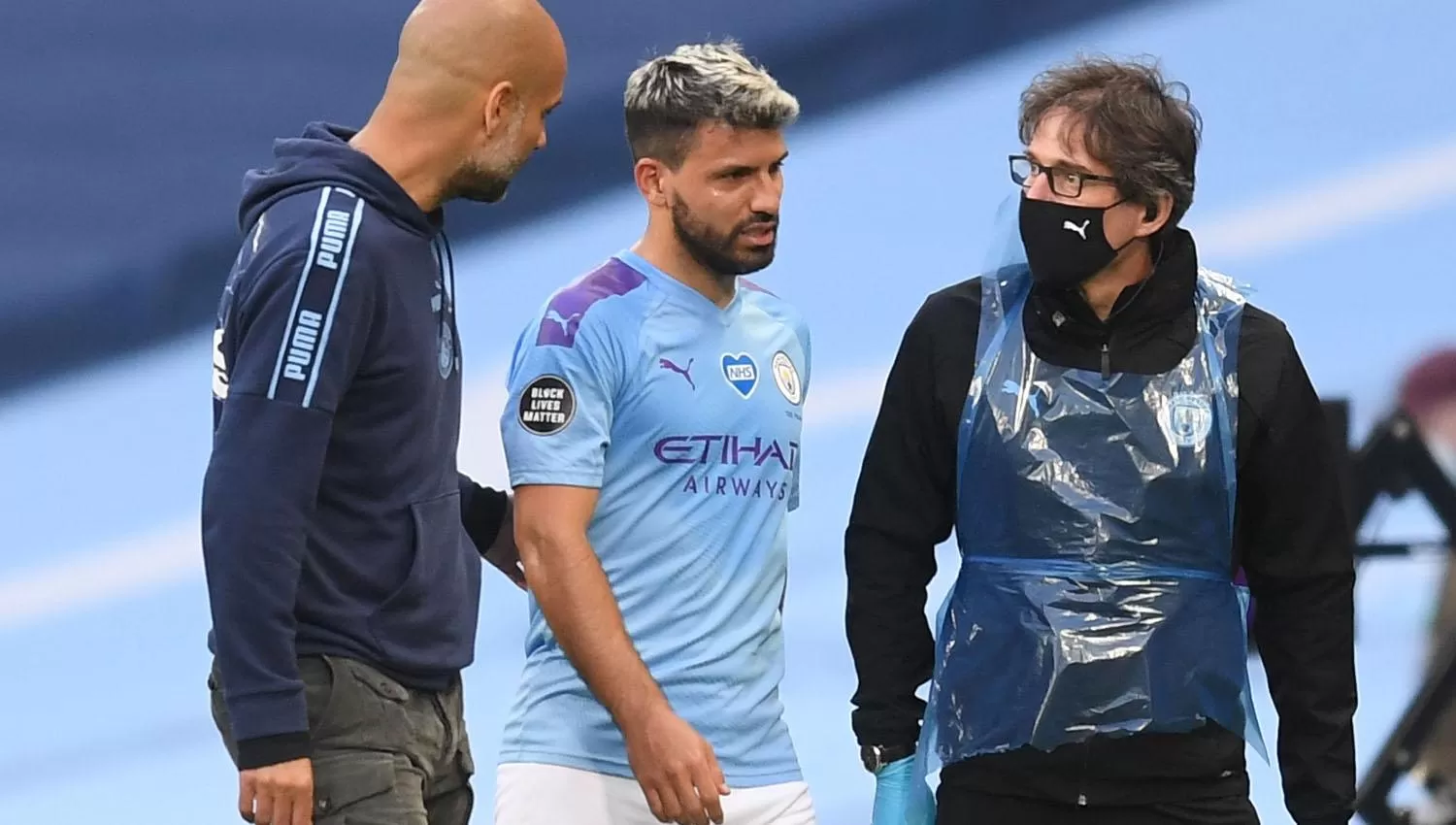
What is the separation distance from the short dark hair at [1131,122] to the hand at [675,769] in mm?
663

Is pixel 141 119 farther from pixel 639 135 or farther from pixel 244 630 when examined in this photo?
pixel 244 630

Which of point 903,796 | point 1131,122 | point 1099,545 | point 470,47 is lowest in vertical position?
point 903,796

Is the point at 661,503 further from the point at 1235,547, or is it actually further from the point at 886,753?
the point at 1235,547

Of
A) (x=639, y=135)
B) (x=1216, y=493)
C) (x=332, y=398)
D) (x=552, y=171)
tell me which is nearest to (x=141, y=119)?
(x=552, y=171)

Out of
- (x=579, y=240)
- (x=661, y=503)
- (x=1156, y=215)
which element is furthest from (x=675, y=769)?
(x=579, y=240)

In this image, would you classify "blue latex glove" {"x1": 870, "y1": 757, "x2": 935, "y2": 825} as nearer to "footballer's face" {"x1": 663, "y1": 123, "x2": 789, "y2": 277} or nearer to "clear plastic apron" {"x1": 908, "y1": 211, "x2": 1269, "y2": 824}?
"clear plastic apron" {"x1": 908, "y1": 211, "x2": 1269, "y2": 824}

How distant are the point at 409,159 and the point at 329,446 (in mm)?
283

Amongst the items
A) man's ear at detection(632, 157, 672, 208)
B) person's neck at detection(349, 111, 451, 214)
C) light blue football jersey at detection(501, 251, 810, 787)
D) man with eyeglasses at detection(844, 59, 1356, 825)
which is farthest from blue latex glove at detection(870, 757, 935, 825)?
person's neck at detection(349, 111, 451, 214)

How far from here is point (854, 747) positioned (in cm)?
321

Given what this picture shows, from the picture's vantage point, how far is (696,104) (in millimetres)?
2137

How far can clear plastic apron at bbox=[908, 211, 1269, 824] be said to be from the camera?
1981 millimetres

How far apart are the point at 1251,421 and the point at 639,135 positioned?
0.67 m

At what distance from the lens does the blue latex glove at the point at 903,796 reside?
2082mm

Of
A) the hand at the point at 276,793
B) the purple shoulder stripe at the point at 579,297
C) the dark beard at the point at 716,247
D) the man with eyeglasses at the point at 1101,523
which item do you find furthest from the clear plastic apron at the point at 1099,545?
the hand at the point at 276,793
